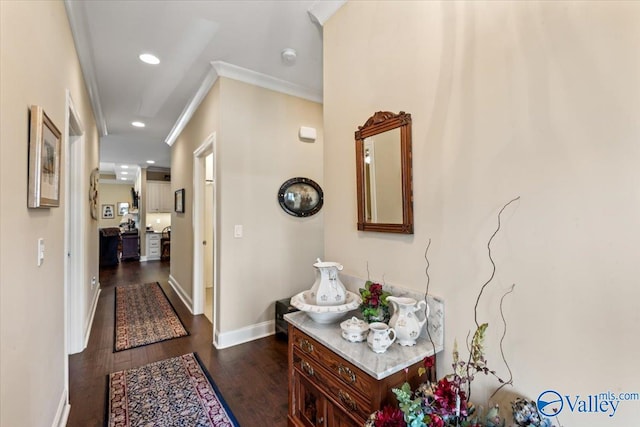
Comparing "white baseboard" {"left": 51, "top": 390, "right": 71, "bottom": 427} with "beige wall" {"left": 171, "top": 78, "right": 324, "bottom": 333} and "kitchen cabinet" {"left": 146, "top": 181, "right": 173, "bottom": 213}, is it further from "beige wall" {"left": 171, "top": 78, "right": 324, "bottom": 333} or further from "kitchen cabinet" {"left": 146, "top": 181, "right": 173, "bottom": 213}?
"kitchen cabinet" {"left": 146, "top": 181, "right": 173, "bottom": 213}

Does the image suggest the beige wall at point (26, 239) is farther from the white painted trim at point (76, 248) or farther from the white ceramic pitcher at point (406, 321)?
the white ceramic pitcher at point (406, 321)

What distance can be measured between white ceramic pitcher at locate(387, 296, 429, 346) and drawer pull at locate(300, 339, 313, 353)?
0.44 metres

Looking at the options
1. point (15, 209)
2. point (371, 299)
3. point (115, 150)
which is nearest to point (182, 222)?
point (115, 150)

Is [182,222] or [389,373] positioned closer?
[389,373]

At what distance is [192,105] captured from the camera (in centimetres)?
368

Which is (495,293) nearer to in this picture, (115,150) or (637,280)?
(637,280)

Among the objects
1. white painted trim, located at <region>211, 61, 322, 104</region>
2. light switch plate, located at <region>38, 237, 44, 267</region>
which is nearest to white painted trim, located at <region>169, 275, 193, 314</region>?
light switch plate, located at <region>38, 237, 44, 267</region>

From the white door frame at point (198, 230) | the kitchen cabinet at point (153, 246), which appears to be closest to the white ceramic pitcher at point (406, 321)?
the white door frame at point (198, 230)

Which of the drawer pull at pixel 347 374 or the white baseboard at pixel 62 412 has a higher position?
the drawer pull at pixel 347 374

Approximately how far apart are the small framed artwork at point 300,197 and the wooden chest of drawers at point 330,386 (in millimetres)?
1757

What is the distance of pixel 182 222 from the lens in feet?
15.0

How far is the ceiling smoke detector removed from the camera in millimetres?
2522

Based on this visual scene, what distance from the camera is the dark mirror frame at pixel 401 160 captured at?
1422 mm

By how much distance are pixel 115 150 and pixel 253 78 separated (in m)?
4.97
